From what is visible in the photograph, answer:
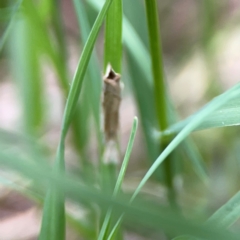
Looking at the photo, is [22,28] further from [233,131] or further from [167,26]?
[167,26]

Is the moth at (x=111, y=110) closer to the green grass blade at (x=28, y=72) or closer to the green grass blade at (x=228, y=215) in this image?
the green grass blade at (x=228, y=215)

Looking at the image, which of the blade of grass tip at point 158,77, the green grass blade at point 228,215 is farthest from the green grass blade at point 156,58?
the green grass blade at point 228,215

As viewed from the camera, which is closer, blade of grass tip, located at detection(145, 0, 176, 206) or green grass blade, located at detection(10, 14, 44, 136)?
blade of grass tip, located at detection(145, 0, 176, 206)

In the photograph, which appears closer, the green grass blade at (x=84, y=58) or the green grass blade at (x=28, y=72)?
the green grass blade at (x=84, y=58)

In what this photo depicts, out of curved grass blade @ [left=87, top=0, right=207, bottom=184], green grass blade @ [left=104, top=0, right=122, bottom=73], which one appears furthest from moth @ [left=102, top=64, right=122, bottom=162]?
curved grass blade @ [left=87, top=0, right=207, bottom=184]

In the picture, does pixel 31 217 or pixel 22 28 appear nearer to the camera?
pixel 22 28

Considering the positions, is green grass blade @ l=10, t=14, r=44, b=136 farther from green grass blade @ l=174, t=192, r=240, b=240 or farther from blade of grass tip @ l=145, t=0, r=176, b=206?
green grass blade @ l=174, t=192, r=240, b=240

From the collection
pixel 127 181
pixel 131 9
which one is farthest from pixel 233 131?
pixel 131 9
